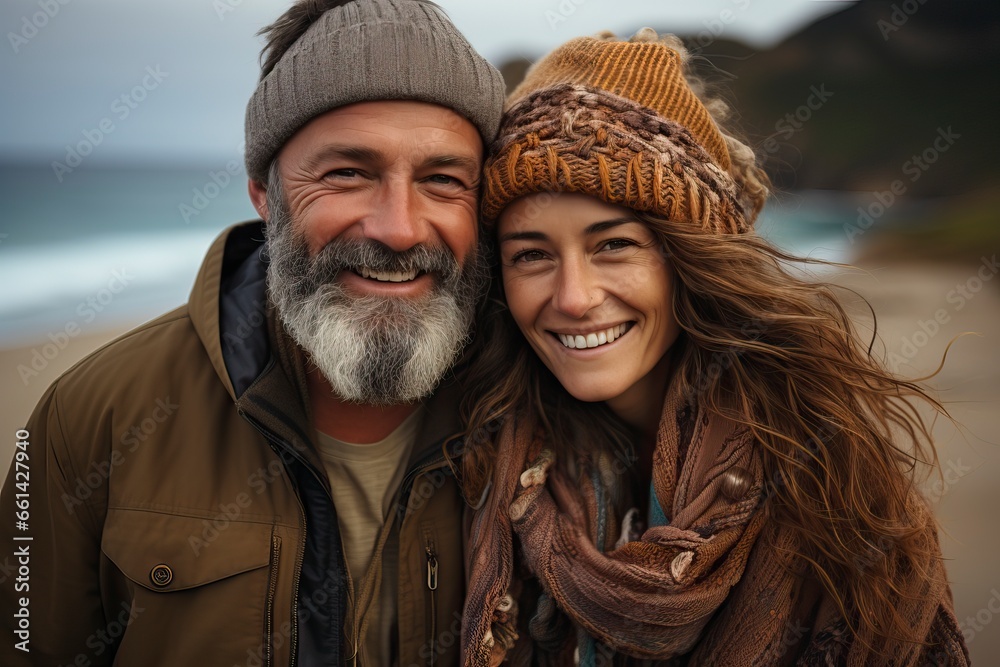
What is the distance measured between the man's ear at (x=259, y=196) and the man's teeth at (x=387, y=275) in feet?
1.71

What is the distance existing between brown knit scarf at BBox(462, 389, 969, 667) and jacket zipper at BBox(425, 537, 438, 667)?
0.35 ft

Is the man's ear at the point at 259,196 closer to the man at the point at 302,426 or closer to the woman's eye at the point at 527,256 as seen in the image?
the man at the point at 302,426

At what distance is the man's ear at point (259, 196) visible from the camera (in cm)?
257

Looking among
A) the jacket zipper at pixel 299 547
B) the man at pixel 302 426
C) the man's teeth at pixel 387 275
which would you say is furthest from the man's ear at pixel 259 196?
the jacket zipper at pixel 299 547

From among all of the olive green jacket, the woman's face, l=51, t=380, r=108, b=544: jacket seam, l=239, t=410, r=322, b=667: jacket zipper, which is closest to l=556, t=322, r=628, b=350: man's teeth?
the woman's face

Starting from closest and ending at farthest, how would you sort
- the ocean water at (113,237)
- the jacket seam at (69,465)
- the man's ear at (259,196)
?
the jacket seam at (69,465)
the man's ear at (259,196)
the ocean water at (113,237)

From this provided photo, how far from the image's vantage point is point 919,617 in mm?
1977

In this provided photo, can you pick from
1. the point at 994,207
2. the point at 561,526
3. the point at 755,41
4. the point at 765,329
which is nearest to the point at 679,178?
the point at 765,329

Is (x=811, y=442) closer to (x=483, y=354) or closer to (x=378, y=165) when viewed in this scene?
(x=483, y=354)

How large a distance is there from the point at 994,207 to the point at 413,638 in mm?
10807

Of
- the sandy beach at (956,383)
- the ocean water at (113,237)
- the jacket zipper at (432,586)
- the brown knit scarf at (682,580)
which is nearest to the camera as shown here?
the brown knit scarf at (682,580)

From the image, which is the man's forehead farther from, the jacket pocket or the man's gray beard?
the jacket pocket

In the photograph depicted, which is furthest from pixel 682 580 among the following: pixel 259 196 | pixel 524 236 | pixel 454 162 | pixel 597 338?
pixel 259 196

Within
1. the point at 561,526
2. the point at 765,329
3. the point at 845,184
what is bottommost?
the point at 845,184
